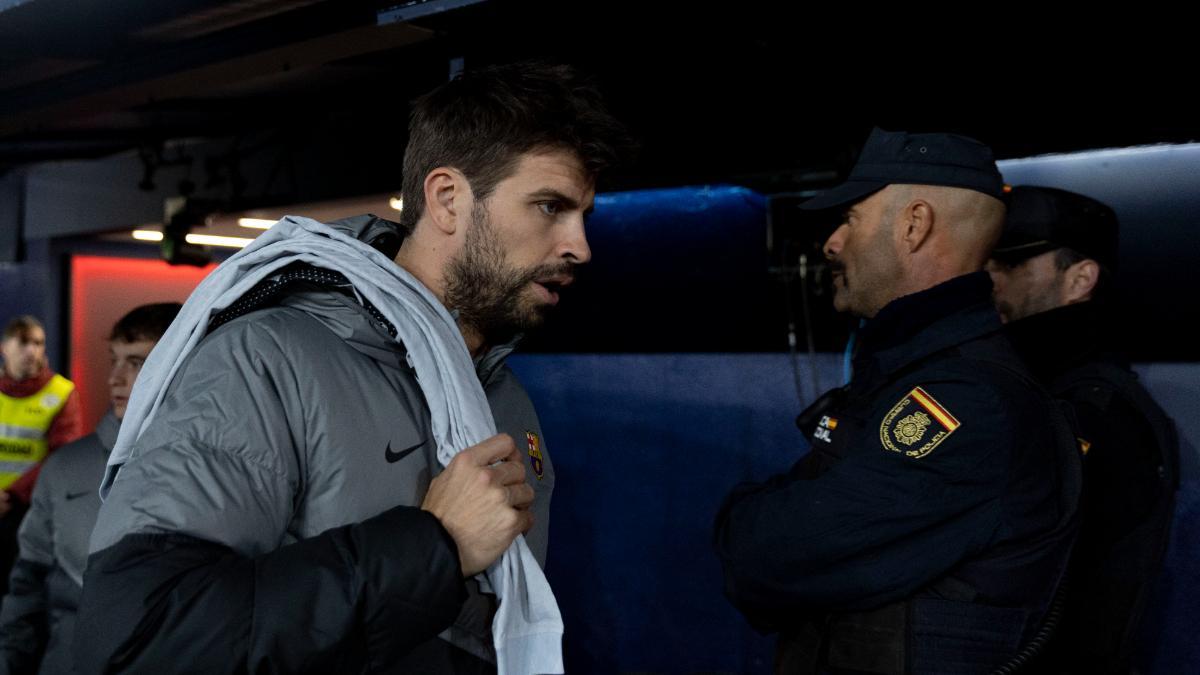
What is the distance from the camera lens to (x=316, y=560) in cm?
99

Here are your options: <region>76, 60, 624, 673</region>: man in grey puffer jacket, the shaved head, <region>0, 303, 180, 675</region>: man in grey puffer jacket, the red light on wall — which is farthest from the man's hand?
the red light on wall

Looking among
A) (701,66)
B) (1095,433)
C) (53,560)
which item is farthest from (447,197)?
(701,66)

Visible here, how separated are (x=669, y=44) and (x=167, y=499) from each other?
7.38 feet

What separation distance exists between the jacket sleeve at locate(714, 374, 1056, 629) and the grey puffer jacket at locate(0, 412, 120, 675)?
62.5 inches

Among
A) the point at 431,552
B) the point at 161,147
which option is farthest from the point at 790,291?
the point at 161,147

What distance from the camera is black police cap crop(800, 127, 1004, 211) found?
1.80 m

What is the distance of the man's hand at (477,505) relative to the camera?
1059 millimetres

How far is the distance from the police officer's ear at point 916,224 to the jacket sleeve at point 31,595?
2.04 metres

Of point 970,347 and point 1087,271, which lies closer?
point 970,347

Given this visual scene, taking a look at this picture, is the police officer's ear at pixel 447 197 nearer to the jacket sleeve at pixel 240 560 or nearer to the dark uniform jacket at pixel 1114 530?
the jacket sleeve at pixel 240 560

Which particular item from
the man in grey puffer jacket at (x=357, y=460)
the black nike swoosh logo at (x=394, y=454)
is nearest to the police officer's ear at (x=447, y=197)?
the man in grey puffer jacket at (x=357, y=460)

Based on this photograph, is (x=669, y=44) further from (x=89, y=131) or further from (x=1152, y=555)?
(x=89, y=131)

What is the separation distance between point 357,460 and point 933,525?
3.14ft

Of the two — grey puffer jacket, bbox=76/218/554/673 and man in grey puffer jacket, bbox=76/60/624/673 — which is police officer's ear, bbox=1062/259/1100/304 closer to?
man in grey puffer jacket, bbox=76/60/624/673
